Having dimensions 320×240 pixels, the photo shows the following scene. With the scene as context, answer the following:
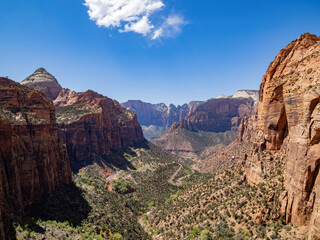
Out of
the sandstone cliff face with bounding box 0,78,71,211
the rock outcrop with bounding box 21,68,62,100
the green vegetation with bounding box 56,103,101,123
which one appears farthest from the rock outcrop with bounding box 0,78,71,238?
the rock outcrop with bounding box 21,68,62,100

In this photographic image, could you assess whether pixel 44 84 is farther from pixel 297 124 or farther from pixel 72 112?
pixel 297 124

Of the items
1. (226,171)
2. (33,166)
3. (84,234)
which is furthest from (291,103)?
(33,166)

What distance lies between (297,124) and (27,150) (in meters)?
53.4

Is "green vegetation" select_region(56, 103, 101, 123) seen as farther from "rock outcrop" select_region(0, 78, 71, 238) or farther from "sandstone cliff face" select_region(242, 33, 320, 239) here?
"sandstone cliff face" select_region(242, 33, 320, 239)

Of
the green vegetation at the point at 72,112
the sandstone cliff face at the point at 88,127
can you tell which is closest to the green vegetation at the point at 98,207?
the sandstone cliff face at the point at 88,127

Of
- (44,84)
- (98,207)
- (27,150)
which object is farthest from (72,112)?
(98,207)

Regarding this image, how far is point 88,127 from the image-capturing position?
98.7m

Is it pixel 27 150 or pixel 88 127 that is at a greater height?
pixel 88 127

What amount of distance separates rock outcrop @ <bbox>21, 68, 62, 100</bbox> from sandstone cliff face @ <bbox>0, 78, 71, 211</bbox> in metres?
93.5

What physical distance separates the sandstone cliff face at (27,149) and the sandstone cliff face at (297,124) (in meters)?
48.1

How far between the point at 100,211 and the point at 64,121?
201 feet

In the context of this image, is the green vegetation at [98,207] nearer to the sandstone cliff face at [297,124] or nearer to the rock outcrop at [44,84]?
the sandstone cliff face at [297,124]

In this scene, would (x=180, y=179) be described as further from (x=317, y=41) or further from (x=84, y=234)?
(x=317, y=41)

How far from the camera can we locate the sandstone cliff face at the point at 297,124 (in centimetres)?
2258
